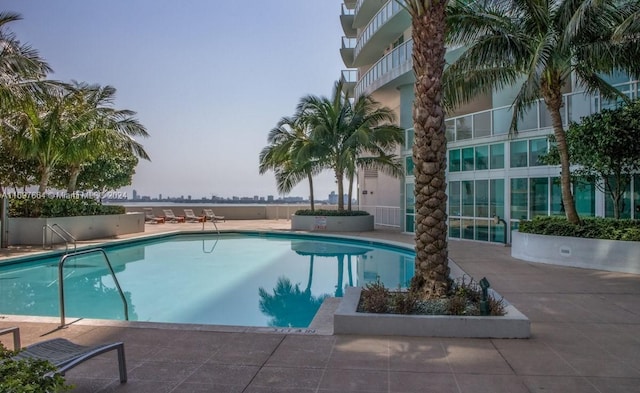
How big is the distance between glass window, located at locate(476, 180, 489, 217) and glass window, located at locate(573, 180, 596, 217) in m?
2.86

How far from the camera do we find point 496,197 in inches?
562

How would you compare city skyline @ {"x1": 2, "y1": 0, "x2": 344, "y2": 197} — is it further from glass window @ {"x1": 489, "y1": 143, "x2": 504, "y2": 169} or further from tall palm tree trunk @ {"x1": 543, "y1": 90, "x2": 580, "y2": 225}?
tall palm tree trunk @ {"x1": 543, "y1": 90, "x2": 580, "y2": 225}

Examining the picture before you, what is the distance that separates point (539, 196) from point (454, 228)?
356cm

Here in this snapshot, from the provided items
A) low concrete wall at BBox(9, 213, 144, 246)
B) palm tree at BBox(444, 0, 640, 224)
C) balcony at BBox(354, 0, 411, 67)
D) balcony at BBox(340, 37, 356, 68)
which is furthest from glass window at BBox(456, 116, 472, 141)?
balcony at BBox(340, 37, 356, 68)

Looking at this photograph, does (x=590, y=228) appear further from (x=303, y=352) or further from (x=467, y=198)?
(x=303, y=352)

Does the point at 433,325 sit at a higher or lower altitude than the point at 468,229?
lower

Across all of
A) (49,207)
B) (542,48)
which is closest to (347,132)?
(542,48)

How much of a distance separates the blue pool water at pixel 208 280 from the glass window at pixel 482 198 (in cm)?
321

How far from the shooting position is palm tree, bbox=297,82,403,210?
18.0 meters

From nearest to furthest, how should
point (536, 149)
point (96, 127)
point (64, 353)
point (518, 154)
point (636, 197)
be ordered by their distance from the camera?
1. point (64, 353)
2. point (636, 197)
3. point (536, 149)
4. point (518, 154)
5. point (96, 127)

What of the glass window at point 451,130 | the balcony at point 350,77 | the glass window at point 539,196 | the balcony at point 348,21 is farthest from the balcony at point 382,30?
the glass window at point 539,196

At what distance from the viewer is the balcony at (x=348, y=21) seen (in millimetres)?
30188

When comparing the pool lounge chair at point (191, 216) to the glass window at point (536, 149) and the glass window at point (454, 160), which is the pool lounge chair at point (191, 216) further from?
the glass window at point (536, 149)

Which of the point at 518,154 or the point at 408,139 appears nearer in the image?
the point at 518,154
